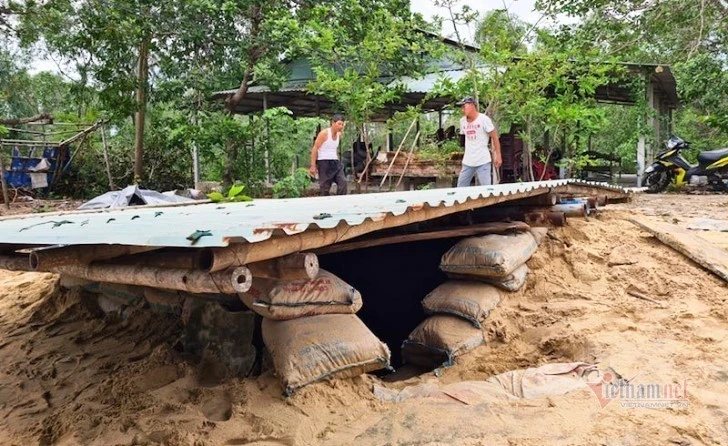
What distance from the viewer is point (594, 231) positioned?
5152 millimetres

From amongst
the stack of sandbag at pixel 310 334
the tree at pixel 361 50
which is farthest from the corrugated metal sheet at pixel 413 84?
the stack of sandbag at pixel 310 334

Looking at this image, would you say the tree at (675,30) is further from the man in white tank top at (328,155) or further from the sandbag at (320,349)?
the sandbag at (320,349)

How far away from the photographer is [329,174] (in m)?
7.24

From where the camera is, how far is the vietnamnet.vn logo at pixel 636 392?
7.59ft

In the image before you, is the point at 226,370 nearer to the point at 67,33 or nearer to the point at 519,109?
the point at 519,109

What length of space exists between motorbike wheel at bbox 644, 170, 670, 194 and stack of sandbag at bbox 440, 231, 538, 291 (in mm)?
8067

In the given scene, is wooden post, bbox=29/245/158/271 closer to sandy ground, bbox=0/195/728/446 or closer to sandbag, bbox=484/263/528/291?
sandy ground, bbox=0/195/728/446

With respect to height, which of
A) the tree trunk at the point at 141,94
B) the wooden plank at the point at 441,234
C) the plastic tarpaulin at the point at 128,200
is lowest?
the wooden plank at the point at 441,234

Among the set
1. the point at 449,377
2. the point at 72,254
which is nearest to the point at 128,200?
the point at 72,254

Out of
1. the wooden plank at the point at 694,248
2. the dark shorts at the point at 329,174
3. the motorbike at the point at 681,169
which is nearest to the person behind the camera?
the wooden plank at the point at 694,248

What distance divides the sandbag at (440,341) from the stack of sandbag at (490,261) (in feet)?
1.41

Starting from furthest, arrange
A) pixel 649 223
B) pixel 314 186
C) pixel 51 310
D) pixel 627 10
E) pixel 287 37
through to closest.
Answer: pixel 314 186 < pixel 627 10 < pixel 287 37 < pixel 649 223 < pixel 51 310

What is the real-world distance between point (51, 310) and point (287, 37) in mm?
6443

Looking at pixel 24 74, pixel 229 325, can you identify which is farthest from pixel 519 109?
pixel 24 74
